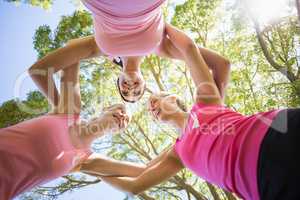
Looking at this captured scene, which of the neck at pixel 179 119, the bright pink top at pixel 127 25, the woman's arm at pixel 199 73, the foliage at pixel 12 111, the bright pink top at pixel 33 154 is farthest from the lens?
the foliage at pixel 12 111

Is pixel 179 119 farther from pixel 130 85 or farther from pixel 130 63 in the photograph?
pixel 130 63

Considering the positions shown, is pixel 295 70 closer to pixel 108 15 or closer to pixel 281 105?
pixel 281 105

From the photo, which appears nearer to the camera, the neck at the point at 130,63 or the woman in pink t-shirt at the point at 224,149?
the woman in pink t-shirt at the point at 224,149

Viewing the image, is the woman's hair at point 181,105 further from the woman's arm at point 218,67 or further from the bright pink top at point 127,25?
the bright pink top at point 127,25

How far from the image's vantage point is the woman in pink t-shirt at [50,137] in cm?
186

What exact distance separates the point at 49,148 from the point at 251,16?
15.6 ft

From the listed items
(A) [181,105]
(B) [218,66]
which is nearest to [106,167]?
(A) [181,105]

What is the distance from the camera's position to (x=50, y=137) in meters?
2.16

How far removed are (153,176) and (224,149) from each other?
3.67 ft

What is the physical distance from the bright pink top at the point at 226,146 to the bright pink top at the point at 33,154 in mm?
932

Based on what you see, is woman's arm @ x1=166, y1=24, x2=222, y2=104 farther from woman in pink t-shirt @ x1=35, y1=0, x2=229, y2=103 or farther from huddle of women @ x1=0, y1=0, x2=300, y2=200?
woman in pink t-shirt @ x1=35, y1=0, x2=229, y2=103

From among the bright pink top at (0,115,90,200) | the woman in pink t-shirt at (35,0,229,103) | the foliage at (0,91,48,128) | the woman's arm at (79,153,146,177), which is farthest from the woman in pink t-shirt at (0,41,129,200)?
the foliage at (0,91,48,128)

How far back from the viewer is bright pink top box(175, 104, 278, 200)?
1535 mm

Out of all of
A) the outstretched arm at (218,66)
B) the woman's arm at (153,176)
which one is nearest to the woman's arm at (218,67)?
the outstretched arm at (218,66)
